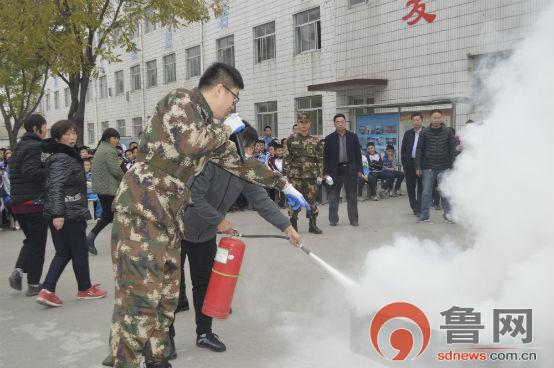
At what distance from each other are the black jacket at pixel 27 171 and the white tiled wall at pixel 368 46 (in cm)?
553

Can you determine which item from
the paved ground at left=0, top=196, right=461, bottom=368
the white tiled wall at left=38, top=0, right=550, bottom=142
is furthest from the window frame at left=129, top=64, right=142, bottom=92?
the paved ground at left=0, top=196, right=461, bottom=368

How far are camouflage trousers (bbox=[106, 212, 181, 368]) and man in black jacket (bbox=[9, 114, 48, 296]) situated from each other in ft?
9.60

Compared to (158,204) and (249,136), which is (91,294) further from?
(158,204)

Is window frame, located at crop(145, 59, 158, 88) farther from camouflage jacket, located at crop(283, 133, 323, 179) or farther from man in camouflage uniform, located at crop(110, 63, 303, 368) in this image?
man in camouflage uniform, located at crop(110, 63, 303, 368)

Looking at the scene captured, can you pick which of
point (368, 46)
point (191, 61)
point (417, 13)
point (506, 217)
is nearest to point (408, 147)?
point (417, 13)

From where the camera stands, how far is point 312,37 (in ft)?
55.4

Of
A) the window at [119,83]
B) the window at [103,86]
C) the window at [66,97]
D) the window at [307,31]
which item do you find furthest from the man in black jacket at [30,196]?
the window at [66,97]

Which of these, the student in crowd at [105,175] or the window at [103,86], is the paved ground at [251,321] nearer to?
the student in crowd at [105,175]

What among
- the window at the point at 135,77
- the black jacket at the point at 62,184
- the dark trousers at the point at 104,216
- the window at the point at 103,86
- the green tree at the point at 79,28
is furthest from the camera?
the window at the point at 103,86

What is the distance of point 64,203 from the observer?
5137 mm

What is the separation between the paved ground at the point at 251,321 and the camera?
150 inches

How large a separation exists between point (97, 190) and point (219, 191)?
4450 mm

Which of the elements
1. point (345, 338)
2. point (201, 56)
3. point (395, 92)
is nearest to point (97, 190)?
point (345, 338)

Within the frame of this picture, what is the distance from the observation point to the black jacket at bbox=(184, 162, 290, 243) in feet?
12.6
